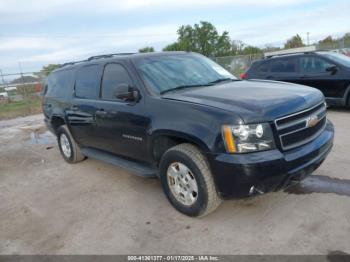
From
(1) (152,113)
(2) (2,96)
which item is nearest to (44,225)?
(1) (152,113)

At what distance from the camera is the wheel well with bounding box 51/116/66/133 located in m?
6.18

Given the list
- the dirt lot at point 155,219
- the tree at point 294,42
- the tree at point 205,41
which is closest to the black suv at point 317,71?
the dirt lot at point 155,219

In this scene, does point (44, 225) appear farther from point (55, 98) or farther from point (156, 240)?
point (55, 98)

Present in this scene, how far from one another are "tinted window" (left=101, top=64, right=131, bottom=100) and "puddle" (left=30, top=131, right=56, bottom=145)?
428 cm

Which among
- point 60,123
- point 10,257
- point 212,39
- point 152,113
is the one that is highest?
point 212,39

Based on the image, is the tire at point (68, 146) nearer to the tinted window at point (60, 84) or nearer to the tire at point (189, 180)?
the tinted window at point (60, 84)

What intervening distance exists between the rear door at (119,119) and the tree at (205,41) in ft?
170

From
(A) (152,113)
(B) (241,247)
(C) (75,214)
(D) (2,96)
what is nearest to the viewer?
(B) (241,247)

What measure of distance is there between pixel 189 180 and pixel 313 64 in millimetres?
6453

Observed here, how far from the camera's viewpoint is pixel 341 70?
793 centimetres

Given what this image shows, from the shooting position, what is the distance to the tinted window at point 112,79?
14.1 ft

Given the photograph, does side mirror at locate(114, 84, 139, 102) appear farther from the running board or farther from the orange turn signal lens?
the orange turn signal lens

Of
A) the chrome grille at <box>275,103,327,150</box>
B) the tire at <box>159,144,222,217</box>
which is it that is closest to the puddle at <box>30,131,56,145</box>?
the tire at <box>159,144,222,217</box>

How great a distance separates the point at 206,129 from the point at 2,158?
5901 millimetres
